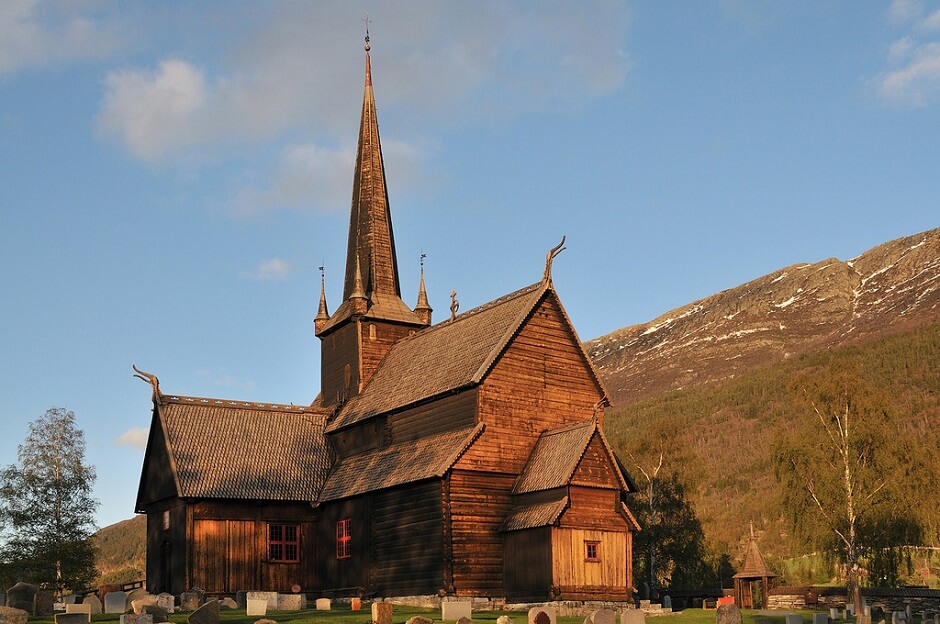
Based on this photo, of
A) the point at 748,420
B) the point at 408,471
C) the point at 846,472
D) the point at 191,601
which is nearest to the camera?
the point at 191,601

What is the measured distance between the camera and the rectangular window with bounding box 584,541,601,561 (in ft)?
128

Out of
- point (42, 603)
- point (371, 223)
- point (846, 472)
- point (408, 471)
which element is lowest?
point (42, 603)

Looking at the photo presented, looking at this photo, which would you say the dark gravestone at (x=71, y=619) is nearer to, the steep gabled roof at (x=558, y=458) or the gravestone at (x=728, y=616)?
the gravestone at (x=728, y=616)

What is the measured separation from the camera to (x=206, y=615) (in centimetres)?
2858

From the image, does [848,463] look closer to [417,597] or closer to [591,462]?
[591,462]

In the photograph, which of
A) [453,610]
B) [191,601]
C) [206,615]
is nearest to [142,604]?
[206,615]

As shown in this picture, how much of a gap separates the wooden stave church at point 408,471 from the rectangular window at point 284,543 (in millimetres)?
61

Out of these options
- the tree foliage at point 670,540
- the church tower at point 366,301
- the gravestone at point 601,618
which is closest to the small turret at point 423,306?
the church tower at point 366,301

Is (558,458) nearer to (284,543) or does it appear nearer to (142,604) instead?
(284,543)

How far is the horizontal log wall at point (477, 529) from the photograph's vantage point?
40062mm

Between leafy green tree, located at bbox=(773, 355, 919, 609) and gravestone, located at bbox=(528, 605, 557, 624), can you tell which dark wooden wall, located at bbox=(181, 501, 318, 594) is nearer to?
gravestone, located at bbox=(528, 605, 557, 624)

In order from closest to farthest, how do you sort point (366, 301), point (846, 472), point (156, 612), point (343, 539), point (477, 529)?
point (156, 612) → point (477, 529) → point (343, 539) → point (846, 472) → point (366, 301)

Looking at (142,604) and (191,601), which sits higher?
(142,604)

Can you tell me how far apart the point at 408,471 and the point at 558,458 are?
19.9 feet
